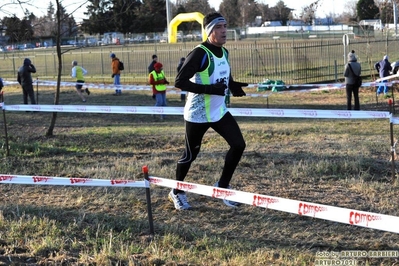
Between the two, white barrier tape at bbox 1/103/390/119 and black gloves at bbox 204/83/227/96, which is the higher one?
black gloves at bbox 204/83/227/96

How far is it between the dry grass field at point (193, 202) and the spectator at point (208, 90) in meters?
0.65

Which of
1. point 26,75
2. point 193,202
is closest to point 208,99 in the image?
point 193,202

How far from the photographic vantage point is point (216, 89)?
5.64 metres

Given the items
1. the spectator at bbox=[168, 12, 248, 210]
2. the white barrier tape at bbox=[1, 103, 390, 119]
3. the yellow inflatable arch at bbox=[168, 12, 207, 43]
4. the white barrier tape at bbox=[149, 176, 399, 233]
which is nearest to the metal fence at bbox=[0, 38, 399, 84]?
the yellow inflatable arch at bbox=[168, 12, 207, 43]

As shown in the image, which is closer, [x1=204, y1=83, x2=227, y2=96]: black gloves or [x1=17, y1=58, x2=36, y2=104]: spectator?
[x1=204, y1=83, x2=227, y2=96]: black gloves

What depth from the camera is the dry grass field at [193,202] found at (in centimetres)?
475

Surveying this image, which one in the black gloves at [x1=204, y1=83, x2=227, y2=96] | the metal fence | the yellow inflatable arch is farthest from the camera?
the yellow inflatable arch

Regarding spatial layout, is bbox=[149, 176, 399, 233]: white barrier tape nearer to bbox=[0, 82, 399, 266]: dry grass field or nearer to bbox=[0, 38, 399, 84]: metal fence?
bbox=[0, 82, 399, 266]: dry grass field

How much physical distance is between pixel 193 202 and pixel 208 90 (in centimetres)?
140

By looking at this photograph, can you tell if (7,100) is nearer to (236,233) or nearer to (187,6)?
(236,233)

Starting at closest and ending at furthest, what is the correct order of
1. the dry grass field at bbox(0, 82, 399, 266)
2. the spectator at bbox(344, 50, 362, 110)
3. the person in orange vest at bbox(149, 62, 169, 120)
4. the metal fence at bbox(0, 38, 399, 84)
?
the dry grass field at bbox(0, 82, 399, 266)
the person in orange vest at bbox(149, 62, 169, 120)
the spectator at bbox(344, 50, 362, 110)
the metal fence at bbox(0, 38, 399, 84)

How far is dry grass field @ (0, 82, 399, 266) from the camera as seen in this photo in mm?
4750

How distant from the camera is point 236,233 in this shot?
5305mm

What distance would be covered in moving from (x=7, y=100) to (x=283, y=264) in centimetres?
2133
